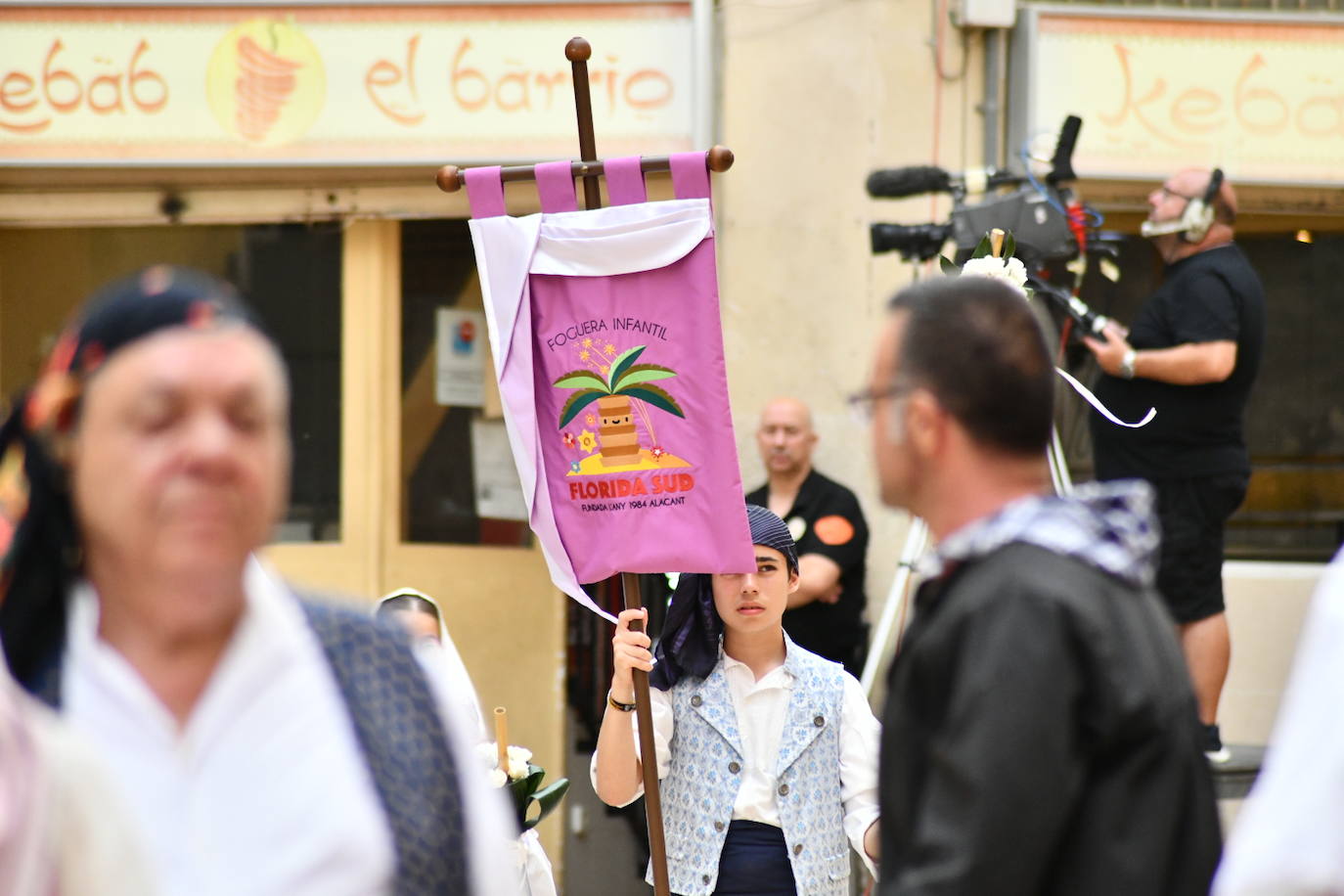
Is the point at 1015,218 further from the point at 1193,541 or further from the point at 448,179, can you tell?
the point at 448,179

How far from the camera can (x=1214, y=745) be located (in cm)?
564

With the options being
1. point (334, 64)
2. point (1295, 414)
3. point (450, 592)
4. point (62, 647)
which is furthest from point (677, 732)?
point (1295, 414)

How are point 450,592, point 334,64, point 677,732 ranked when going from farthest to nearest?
point 450,592 → point 334,64 → point 677,732

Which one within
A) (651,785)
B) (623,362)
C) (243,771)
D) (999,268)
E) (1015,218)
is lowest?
(651,785)

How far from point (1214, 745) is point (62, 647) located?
4728 mm

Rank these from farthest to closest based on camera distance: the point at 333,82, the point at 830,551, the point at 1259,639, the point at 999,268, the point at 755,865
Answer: the point at 1259,639 → the point at 333,82 → the point at 830,551 → the point at 999,268 → the point at 755,865

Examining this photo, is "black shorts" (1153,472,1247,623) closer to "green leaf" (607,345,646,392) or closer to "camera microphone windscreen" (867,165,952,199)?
"camera microphone windscreen" (867,165,952,199)

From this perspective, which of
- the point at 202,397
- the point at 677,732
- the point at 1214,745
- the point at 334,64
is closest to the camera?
the point at 202,397

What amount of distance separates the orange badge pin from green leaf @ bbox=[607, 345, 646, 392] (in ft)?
6.68

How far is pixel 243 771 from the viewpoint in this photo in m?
1.67

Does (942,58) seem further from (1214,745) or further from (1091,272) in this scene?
(1214,745)

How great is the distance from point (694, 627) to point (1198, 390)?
2406 millimetres

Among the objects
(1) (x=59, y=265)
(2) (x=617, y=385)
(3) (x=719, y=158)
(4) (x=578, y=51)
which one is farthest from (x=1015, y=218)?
(1) (x=59, y=265)

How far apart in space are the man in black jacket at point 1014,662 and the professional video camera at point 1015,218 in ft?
10.4
